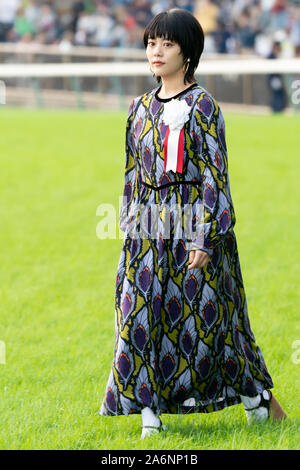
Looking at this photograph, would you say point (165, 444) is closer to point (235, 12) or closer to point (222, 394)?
point (222, 394)

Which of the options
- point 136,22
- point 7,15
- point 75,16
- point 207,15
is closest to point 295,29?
point 207,15

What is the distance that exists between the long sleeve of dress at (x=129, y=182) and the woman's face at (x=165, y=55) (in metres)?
0.26

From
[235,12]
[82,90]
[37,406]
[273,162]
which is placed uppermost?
[235,12]

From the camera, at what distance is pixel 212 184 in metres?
3.87

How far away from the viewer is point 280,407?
4.32 metres

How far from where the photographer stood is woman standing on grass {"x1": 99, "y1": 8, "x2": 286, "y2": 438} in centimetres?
390

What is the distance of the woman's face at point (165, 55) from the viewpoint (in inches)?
154

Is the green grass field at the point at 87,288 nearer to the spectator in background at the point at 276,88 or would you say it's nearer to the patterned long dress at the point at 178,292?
the patterned long dress at the point at 178,292

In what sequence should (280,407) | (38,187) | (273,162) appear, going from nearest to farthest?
(280,407) < (38,187) < (273,162)

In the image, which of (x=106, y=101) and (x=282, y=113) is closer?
(x=282, y=113)

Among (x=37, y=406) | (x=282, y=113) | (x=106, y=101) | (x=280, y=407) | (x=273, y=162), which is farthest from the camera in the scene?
(x=106, y=101)

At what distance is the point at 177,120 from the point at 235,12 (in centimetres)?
1891

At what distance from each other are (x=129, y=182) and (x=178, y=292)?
59 cm

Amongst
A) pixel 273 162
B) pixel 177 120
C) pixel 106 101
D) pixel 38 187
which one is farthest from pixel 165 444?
pixel 106 101
